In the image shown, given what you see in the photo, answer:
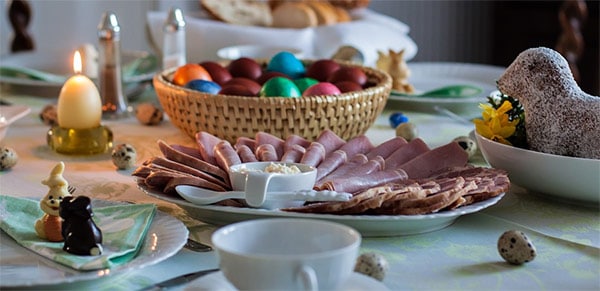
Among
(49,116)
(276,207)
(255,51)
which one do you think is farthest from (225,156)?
(255,51)

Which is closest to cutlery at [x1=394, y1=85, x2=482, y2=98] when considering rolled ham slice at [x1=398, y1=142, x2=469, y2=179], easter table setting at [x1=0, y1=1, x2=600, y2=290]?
easter table setting at [x1=0, y1=1, x2=600, y2=290]

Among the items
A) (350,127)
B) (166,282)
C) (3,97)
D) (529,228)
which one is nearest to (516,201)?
(529,228)

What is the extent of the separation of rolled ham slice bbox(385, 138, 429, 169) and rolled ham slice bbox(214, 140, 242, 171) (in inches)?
7.3

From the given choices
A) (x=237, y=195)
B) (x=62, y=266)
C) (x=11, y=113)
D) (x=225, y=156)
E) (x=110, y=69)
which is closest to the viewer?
(x=62, y=266)

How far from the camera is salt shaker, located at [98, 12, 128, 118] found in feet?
5.25

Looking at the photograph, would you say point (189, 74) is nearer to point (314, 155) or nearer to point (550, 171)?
point (314, 155)

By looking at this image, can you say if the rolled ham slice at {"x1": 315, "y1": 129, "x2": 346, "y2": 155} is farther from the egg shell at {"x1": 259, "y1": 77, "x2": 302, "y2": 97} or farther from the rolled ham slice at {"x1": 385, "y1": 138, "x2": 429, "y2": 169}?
the egg shell at {"x1": 259, "y1": 77, "x2": 302, "y2": 97}

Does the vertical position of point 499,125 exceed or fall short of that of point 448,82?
it exceeds it

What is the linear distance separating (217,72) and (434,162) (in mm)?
526

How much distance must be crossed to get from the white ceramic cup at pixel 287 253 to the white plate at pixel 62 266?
0.42 feet

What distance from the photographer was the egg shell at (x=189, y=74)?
56.6 inches

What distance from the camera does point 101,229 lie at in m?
0.88

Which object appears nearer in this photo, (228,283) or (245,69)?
(228,283)

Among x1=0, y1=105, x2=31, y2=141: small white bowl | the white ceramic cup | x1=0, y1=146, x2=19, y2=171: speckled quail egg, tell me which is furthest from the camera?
x1=0, y1=105, x2=31, y2=141: small white bowl
